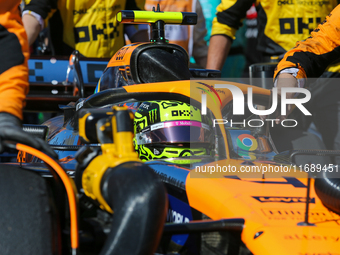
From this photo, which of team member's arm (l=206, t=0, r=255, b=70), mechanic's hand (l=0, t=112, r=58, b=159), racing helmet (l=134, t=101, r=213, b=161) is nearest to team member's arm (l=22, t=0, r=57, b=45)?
team member's arm (l=206, t=0, r=255, b=70)

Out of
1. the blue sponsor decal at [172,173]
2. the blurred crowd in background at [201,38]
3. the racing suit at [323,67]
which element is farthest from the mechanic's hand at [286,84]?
the blurred crowd in background at [201,38]

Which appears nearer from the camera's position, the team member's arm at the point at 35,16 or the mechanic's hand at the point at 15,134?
the mechanic's hand at the point at 15,134

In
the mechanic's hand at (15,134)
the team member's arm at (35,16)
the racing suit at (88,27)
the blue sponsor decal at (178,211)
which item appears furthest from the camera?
the racing suit at (88,27)

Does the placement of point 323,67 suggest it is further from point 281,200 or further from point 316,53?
point 281,200

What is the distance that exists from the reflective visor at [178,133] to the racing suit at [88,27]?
2.62 meters

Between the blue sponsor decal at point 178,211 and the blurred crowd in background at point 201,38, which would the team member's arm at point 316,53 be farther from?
the blurred crowd in background at point 201,38

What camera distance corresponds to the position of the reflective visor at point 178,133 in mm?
2023

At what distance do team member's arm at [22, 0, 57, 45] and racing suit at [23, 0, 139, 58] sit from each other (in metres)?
0.19

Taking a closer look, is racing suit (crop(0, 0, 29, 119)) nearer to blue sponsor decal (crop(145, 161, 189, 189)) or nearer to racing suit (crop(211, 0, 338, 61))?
blue sponsor decal (crop(145, 161, 189, 189))

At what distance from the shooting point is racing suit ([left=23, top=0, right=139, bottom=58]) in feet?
14.4

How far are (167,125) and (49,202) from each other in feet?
2.82

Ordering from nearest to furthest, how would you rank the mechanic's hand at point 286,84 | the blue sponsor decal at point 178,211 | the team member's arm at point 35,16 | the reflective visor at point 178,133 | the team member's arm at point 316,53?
the blue sponsor decal at point 178,211 < the reflective visor at point 178,133 < the mechanic's hand at point 286,84 < the team member's arm at point 316,53 < the team member's arm at point 35,16

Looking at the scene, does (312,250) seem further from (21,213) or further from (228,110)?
(228,110)

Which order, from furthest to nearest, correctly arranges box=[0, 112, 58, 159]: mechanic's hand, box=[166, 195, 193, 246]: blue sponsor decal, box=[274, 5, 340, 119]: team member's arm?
box=[274, 5, 340, 119]: team member's arm < box=[166, 195, 193, 246]: blue sponsor decal < box=[0, 112, 58, 159]: mechanic's hand
